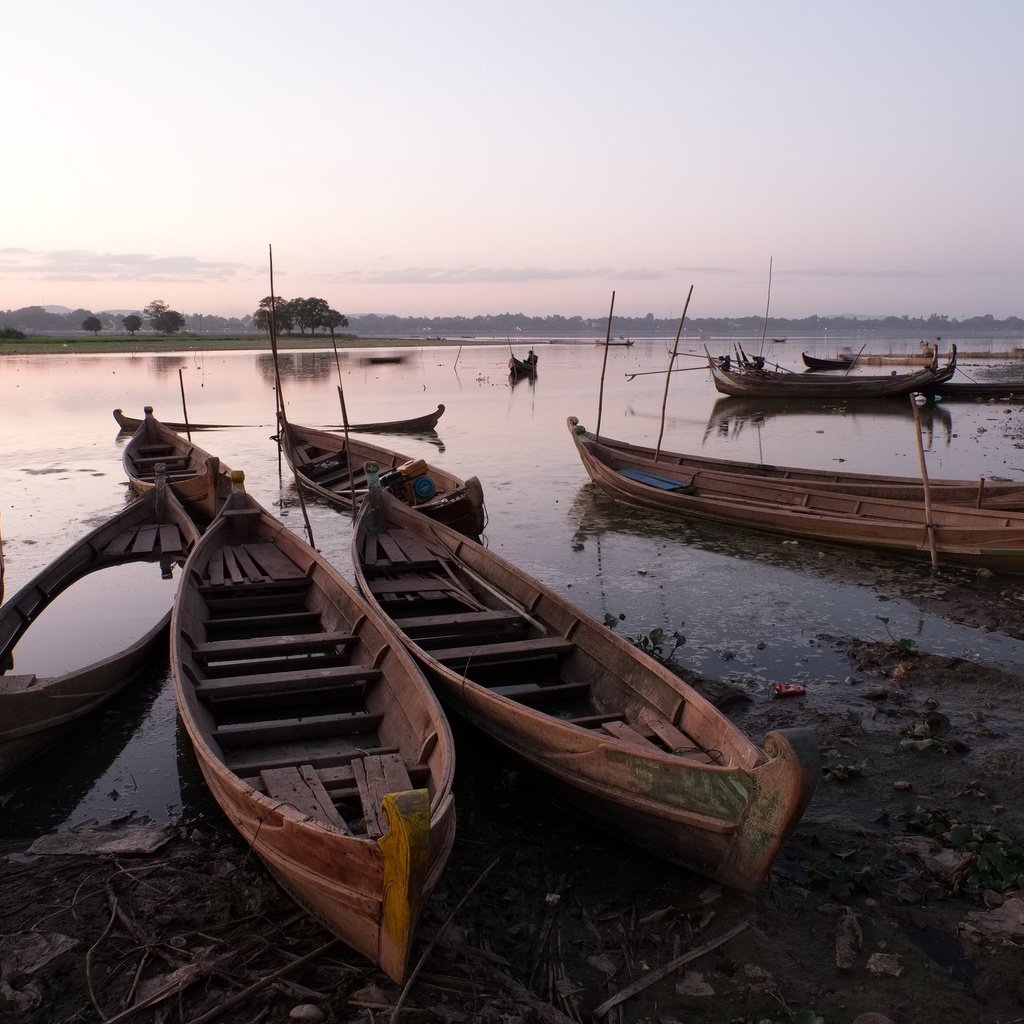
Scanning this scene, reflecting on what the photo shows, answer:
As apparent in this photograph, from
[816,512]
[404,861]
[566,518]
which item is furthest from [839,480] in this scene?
[404,861]

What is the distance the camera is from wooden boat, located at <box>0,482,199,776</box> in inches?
229

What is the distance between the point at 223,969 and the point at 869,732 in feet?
16.4

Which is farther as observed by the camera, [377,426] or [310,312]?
[310,312]

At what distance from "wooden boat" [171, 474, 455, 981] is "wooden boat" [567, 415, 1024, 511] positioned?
8.62 m

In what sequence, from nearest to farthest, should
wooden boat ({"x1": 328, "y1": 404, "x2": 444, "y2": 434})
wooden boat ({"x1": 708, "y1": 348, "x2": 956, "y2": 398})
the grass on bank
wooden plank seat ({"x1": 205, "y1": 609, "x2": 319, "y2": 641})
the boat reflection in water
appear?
wooden plank seat ({"x1": 205, "y1": 609, "x2": 319, "y2": 641}) < wooden boat ({"x1": 328, "y1": 404, "x2": 444, "y2": 434}) < the boat reflection in water < wooden boat ({"x1": 708, "y1": 348, "x2": 956, "y2": 398}) < the grass on bank

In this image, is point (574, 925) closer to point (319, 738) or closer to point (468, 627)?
point (319, 738)

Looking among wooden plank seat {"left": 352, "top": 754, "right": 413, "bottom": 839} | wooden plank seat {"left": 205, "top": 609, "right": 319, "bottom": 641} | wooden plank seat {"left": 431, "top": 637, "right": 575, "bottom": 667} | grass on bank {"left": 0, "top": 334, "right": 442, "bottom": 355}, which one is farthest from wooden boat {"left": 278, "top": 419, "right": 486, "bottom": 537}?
grass on bank {"left": 0, "top": 334, "right": 442, "bottom": 355}

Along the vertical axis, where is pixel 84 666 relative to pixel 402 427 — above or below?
above

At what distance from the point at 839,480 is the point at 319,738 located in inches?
434

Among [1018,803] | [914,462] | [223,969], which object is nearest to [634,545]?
[1018,803]

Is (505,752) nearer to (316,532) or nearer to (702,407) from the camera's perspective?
(316,532)

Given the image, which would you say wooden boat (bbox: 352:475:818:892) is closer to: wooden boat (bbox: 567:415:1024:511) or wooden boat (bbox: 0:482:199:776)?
wooden boat (bbox: 0:482:199:776)

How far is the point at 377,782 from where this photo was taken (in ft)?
16.1

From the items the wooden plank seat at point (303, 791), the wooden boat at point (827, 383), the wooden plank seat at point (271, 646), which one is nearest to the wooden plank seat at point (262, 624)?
the wooden plank seat at point (271, 646)
